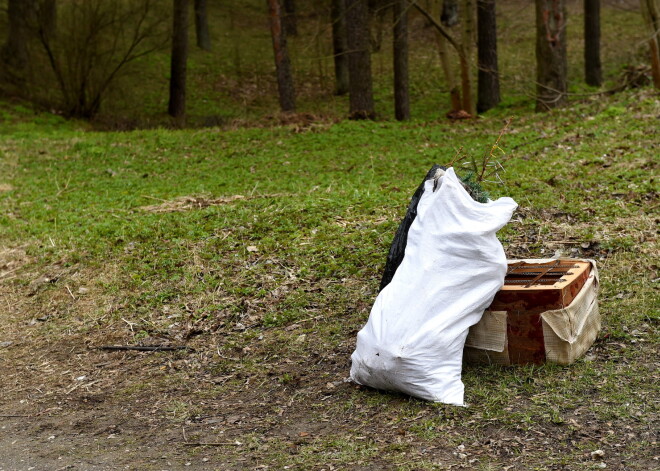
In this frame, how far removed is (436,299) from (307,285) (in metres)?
2.27

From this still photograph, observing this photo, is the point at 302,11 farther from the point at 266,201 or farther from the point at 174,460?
the point at 174,460

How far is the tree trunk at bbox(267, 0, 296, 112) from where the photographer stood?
1634cm

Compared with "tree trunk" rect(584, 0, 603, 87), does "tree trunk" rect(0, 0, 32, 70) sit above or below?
above

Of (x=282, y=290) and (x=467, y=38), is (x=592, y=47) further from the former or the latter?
(x=282, y=290)

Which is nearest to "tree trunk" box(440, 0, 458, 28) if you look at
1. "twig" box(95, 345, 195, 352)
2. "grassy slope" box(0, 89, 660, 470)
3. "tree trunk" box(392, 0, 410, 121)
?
"tree trunk" box(392, 0, 410, 121)

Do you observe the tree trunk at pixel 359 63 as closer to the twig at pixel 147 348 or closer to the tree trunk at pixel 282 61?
the tree trunk at pixel 282 61

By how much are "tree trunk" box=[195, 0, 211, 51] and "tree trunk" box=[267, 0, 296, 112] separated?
972cm

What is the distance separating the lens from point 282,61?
1658cm

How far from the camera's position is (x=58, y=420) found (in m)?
4.75

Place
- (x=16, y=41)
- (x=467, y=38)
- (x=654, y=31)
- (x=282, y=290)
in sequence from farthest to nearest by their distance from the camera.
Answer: (x=16, y=41), (x=467, y=38), (x=654, y=31), (x=282, y=290)

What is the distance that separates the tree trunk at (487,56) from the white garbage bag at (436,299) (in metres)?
13.1

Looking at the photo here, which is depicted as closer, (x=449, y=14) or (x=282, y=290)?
(x=282, y=290)

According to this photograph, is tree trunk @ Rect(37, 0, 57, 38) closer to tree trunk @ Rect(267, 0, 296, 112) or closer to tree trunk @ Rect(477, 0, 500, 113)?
tree trunk @ Rect(267, 0, 296, 112)

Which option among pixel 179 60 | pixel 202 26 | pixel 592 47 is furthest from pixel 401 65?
pixel 202 26
